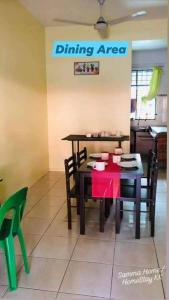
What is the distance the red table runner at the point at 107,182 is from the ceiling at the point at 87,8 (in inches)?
96.8

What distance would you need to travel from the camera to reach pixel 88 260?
231cm

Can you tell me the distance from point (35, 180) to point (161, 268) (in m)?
2.90

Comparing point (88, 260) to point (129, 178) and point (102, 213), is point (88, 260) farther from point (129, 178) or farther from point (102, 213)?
point (129, 178)

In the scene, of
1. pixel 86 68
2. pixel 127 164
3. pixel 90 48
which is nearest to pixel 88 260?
pixel 127 164

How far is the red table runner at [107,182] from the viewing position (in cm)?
264

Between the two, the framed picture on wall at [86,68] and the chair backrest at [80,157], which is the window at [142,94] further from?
the chair backrest at [80,157]

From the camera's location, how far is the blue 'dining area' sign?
4.84 meters

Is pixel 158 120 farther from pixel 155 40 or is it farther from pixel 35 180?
pixel 35 180

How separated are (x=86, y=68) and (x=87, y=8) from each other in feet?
3.87

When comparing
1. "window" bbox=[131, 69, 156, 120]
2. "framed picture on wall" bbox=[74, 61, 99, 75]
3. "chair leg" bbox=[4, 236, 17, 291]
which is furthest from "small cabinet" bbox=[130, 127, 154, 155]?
"chair leg" bbox=[4, 236, 17, 291]

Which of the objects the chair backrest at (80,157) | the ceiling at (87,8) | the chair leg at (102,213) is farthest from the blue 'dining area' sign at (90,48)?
the chair leg at (102,213)

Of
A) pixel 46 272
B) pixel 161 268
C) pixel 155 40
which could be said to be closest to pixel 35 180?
pixel 46 272

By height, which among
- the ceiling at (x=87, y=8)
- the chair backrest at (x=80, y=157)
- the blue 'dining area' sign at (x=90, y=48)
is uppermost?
the ceiling at (x=87, y=8)

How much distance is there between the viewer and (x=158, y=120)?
7.40m
